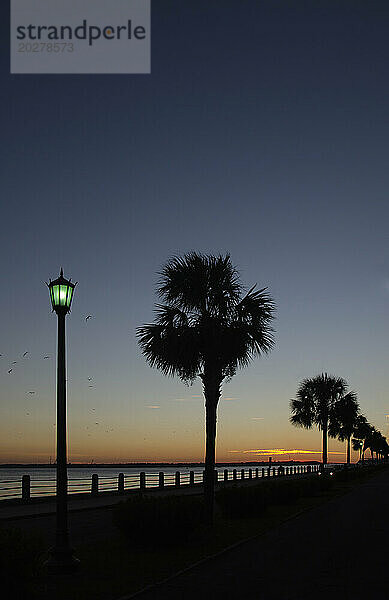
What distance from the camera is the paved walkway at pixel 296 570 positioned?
36.5 feet

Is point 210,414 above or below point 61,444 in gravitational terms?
below

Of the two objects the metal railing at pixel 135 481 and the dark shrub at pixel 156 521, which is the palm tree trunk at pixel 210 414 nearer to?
the metal railing at pixel 135 481

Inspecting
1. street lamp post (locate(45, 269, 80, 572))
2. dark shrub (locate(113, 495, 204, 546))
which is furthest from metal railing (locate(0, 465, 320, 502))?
street lamp post (locate(45, 269, 80, 572))

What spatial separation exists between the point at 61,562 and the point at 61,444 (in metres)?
1.98

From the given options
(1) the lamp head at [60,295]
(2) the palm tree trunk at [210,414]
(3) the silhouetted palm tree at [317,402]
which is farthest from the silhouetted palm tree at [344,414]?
(1) the lamp head at [60,295]

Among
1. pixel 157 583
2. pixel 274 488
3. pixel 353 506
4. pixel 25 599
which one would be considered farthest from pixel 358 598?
pixel 353 506

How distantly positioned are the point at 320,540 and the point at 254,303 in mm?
8653

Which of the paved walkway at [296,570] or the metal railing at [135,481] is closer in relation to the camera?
the paved walkway at [296,570]

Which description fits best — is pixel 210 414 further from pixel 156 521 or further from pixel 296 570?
pixel 296 570

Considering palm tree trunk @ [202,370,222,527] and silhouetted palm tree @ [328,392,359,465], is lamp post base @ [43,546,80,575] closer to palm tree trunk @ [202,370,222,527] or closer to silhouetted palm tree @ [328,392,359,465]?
palm tree trunk @ [202,370,222,527]

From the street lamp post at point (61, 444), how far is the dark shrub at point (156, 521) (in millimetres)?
2934

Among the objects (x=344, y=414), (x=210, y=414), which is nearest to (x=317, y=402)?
(x=344, y=414)

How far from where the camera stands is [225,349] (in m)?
24.2

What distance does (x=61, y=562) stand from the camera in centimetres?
1308
